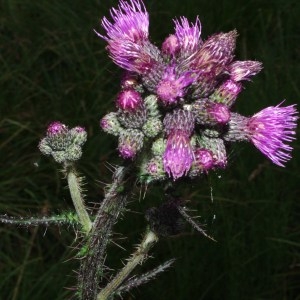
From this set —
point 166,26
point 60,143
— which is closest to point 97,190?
point 166,26

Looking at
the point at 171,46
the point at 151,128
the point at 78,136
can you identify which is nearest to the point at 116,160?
the point at 78,136

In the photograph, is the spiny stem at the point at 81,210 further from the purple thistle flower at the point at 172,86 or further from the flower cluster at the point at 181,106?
the purple thistle flower at the point at 172,86

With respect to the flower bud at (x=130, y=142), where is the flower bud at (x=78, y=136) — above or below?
below

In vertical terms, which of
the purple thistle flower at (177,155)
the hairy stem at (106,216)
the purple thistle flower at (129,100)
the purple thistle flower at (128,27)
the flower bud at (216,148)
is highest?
the purple thistle flower at (128,27)

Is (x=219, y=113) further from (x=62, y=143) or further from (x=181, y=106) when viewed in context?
(x=62, y=143)

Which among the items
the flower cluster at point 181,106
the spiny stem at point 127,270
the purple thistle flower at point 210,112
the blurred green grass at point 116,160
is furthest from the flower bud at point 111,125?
the blurred green grass at point 116,160

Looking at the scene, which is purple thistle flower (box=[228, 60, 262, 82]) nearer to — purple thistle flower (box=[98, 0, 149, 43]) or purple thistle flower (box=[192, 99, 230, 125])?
purple thistle flower (box=[192, 99, 230, 125])

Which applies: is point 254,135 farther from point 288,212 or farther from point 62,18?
point 62,18
